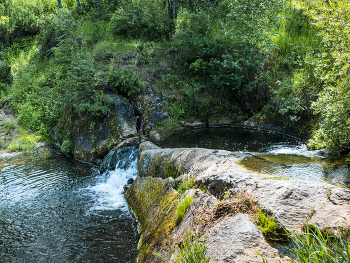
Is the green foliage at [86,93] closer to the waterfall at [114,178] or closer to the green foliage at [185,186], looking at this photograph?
the waterfall at [114,178]

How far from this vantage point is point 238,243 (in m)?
2.60

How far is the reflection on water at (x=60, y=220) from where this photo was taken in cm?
530

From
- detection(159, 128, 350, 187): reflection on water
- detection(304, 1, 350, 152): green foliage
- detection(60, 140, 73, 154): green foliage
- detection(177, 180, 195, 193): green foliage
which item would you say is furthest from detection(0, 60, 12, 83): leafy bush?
detection(304, 1, 350, 152): green foliage

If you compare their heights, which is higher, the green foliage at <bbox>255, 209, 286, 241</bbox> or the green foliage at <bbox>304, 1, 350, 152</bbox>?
the green foliage at <bbox>304, 1, 350, 152</bbox>

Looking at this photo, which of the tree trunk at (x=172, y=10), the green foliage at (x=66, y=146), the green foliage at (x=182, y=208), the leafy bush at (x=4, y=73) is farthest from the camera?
the leafy bush at (x=4, y=73)

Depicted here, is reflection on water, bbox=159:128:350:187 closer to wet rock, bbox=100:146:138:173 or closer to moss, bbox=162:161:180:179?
wet rock, bbox=100:146:138:173

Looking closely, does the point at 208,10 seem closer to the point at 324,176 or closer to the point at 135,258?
the point at 324,176

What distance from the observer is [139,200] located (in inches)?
261

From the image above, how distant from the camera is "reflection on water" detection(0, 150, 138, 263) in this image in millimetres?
5305

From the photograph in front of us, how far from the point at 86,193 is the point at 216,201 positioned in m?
5.93

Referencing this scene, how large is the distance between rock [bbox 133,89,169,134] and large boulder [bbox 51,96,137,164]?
2.22 ft

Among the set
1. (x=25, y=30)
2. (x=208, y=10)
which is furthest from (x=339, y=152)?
(x=25, y=30)

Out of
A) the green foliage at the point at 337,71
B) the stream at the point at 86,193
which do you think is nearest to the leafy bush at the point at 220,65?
the stream at the point at 86,193

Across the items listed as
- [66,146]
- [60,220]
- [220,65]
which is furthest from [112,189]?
[220,65]
